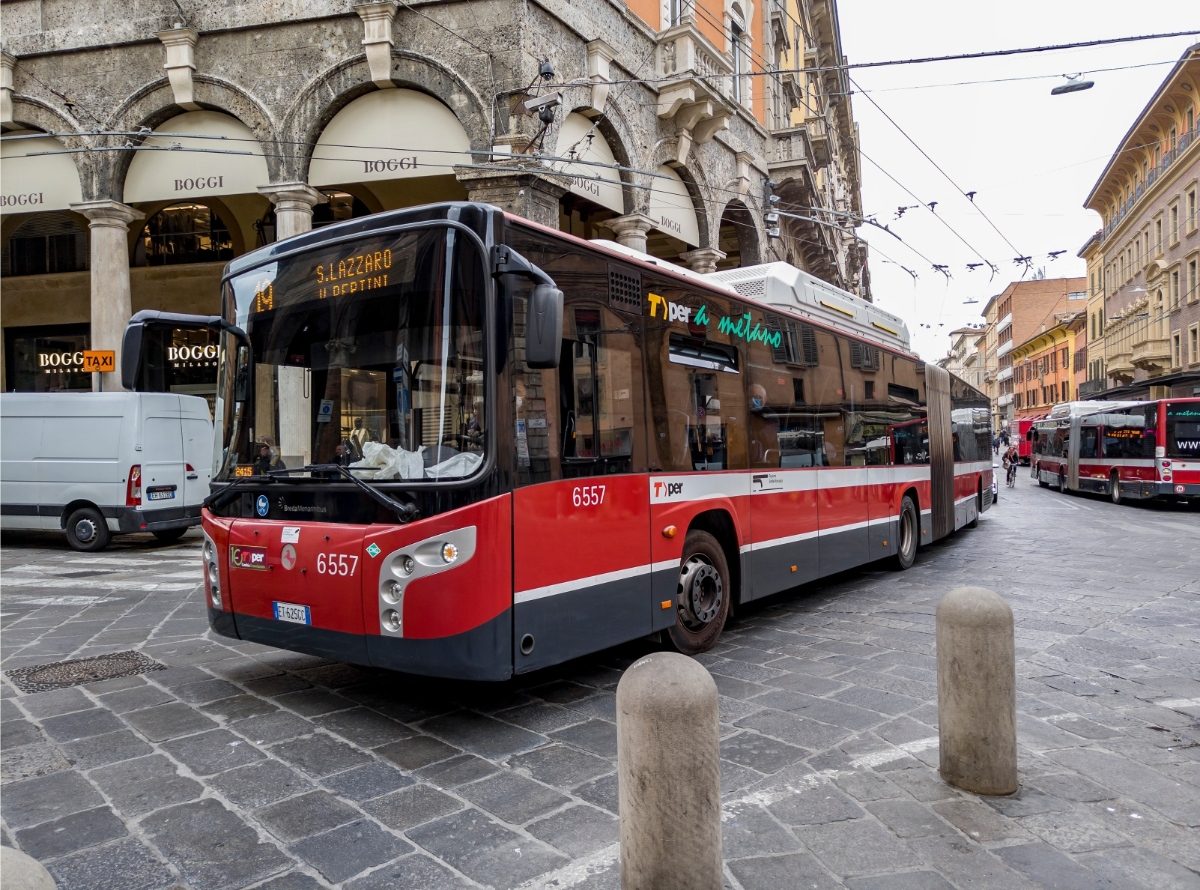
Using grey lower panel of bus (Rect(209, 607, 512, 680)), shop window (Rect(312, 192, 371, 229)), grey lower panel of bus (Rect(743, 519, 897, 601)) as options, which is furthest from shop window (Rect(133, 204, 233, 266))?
grey lower panel of bus (Rect(209, 607, 512, 680))

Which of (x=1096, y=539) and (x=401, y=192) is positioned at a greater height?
(x=401, y=192)

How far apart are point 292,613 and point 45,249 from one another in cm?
2107

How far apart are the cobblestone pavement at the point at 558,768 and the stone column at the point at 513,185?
26.4 feet

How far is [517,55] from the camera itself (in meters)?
13.3

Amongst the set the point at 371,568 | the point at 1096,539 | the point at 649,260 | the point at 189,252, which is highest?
the point at 189,252

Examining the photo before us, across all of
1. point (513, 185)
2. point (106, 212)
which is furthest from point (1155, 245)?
point (106, 212)

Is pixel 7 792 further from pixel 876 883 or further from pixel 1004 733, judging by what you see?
pixel 1004 733

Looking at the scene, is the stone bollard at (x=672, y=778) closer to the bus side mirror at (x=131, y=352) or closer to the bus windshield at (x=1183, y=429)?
the bus side mirror at (x=131, y=352)

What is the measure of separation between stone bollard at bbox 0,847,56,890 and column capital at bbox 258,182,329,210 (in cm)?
1393

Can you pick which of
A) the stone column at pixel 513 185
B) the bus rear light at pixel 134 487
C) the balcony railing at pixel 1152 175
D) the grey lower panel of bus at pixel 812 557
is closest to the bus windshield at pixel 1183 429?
the grey lower panel of bus at pixel 812 557

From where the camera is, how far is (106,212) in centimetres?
1507

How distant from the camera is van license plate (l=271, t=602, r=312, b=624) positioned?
4.80 meters

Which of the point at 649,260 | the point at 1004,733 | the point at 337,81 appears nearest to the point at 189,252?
the point at 337,81

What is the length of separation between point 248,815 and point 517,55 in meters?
12.3
